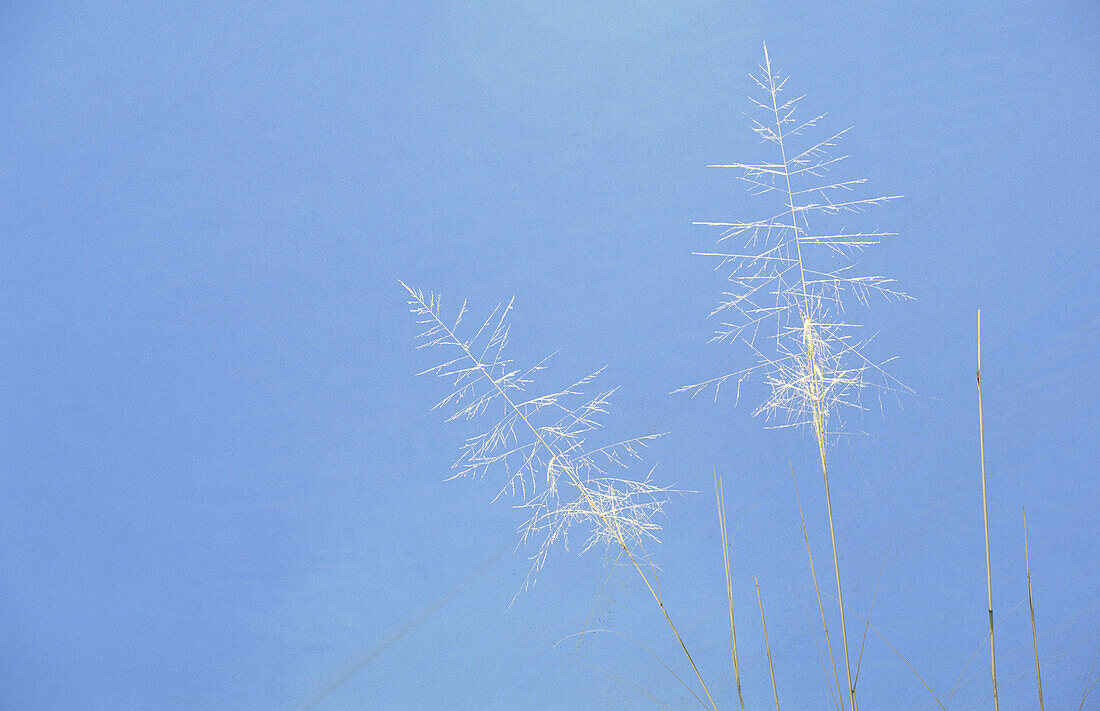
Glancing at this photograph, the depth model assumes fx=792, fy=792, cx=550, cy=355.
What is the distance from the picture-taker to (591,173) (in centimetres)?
177

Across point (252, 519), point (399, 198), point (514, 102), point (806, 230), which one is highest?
point (514, 102)

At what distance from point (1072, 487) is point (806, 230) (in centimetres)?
81

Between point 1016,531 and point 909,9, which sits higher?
point 909,9

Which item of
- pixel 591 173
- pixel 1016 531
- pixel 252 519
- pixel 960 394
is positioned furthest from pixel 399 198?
pixel 1016 531

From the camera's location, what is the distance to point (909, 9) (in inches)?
68.6

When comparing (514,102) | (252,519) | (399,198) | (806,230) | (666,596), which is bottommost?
(666,596)

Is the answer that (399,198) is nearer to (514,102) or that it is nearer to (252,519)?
(514,102)

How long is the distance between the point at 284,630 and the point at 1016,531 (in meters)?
1.64

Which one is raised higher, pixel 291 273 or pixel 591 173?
pixel 591 173

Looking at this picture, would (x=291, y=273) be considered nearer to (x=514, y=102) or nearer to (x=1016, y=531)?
(x=514, y=102)

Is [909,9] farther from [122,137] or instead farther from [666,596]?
[122,137]

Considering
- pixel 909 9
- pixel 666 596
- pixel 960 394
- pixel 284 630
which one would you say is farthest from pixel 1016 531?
pixel 284 630

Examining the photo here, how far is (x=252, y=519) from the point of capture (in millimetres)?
1749

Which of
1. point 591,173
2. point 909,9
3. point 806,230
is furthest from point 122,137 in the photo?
point 909,9
